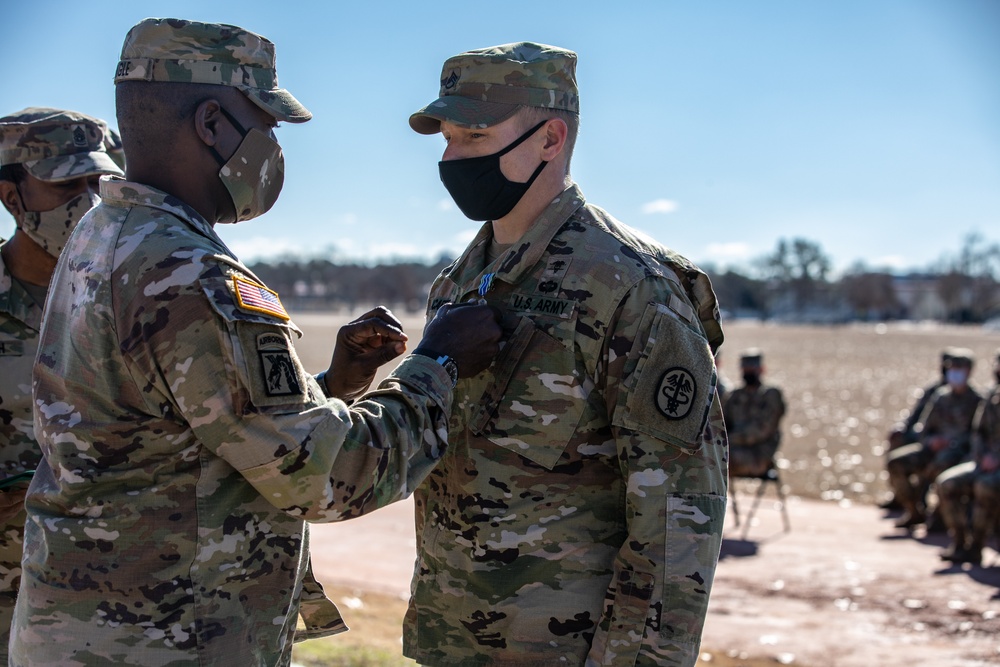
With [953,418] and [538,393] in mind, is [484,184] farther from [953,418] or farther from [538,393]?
[953,418]

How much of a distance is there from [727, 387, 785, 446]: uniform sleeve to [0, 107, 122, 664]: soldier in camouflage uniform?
26.7ft

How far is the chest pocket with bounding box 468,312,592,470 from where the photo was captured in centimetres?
260

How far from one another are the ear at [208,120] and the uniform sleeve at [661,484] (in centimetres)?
119

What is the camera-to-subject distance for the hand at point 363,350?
260 cm

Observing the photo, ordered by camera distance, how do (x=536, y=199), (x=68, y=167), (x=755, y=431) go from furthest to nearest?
(x=755, y=431) < (x=68, y=167) < (x=536, y=199)

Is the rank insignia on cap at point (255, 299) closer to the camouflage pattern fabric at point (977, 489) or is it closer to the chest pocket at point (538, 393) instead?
the chest pocket at point (538, 393)

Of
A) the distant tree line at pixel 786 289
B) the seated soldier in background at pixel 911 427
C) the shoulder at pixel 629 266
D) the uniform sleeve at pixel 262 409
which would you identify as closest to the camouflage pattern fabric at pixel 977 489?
the seated soldier in background at pixel 911 427

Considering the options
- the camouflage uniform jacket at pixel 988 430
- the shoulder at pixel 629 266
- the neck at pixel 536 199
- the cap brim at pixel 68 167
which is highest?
the cap brim at pixel 68 167

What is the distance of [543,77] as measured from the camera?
2.74 meters

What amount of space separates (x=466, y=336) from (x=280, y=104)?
79 cm

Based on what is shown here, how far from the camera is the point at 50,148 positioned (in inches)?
137

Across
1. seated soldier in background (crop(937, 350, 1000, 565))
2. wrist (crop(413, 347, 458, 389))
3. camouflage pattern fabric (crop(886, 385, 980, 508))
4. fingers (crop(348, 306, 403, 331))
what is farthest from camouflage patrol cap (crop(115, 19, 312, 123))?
camouflage pattern fabric (crop(886, 385, 980, 508))

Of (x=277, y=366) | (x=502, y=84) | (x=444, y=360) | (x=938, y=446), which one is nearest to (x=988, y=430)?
(x=938, y=446)

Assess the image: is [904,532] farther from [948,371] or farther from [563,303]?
[563,303]
